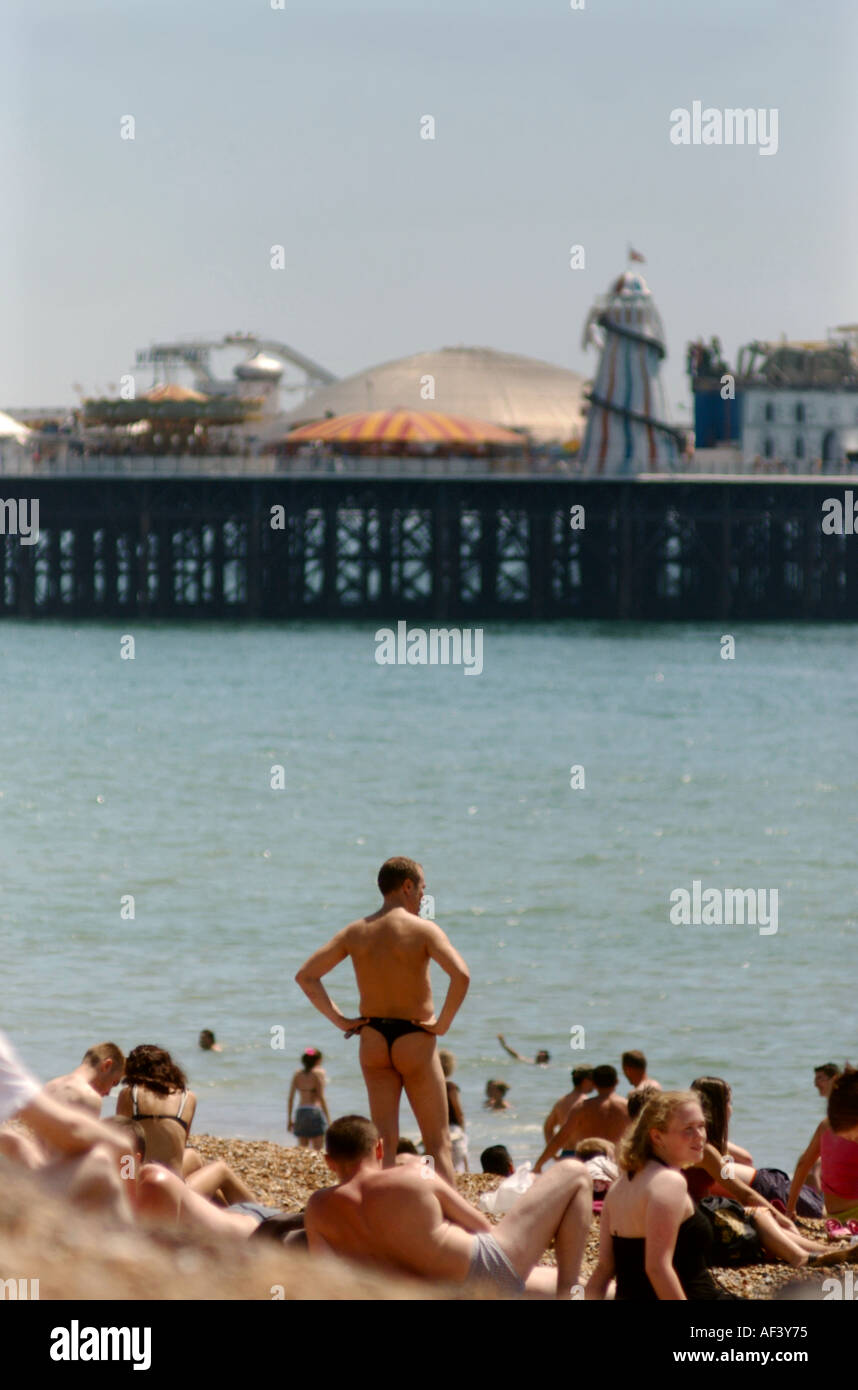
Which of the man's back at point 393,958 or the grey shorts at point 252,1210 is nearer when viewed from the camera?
the grey shorts at point 252,1210

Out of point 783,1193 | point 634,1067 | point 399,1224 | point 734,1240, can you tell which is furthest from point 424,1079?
point 634,1067

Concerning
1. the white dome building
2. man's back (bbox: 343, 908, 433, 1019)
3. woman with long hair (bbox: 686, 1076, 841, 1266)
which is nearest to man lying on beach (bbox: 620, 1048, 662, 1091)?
woman with long hair (bbox: 686, 1076, 841, 1266)

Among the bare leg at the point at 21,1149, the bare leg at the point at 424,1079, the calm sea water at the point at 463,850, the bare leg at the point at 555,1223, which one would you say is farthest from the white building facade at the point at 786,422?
the bare leg at the point at 21,1149

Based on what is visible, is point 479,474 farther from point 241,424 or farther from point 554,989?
point 554,989

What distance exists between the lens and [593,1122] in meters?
9.92

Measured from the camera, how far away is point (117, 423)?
7994cm

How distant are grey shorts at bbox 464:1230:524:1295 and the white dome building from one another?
98.8 meters

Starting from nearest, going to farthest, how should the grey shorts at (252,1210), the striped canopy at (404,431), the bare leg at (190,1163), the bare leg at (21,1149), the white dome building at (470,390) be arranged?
the bare leg at (21,1149)
the grey shorts at (252,1210)
the bare leg at (190,1163)
the striped canopy at (404,431)
the white dome building at (470,390)

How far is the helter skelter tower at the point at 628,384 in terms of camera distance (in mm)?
73250

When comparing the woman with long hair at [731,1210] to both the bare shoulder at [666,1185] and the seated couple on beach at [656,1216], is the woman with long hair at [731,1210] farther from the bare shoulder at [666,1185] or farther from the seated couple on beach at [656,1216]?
the bare shoulder at [666,1185]

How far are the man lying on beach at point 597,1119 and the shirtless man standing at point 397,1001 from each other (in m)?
2.25

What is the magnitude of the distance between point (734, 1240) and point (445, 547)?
60.1m

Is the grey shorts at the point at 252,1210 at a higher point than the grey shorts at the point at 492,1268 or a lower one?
lower

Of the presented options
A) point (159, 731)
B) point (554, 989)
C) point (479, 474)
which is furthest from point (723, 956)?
point (479, 474)
